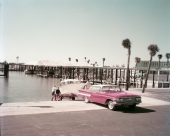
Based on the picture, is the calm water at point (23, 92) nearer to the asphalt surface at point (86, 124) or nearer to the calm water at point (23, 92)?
the calm water at point (23, 92)

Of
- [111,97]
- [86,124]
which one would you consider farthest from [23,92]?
[86,124]

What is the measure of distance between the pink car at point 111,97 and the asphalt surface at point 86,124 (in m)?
0.84

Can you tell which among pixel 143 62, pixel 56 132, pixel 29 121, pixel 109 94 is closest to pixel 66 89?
pixel 109 94

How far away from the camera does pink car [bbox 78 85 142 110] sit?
1196cm

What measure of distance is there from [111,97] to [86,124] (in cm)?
376

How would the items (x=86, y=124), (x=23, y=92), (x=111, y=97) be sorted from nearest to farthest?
(x=86, y=124) → (x=111, y=97) → (x=23, y=92)

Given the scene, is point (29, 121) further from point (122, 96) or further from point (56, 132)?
point (122, 96)

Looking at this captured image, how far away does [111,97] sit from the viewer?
12227 millimetres

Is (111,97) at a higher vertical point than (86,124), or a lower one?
higher

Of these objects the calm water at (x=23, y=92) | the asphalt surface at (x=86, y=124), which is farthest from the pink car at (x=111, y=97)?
the calm water at (x=23, y=92)

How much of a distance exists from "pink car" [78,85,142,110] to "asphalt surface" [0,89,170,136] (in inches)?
33.0

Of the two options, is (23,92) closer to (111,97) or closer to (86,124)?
(111,97)

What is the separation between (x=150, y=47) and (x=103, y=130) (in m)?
23.9

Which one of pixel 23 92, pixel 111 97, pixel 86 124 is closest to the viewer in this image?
pixel 86 124
